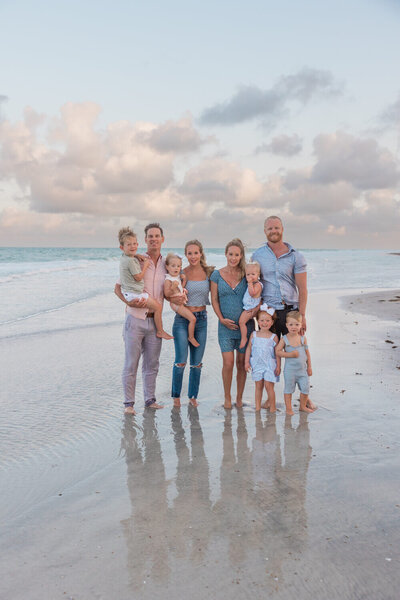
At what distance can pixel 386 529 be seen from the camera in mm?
2965

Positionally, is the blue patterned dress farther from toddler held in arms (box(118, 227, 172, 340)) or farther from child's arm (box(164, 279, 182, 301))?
toddler held in arms (box(118, 227, 172, 340))

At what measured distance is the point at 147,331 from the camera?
18.0ft

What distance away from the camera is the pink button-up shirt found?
5.40 meters

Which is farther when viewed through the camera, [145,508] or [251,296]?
[251,296]

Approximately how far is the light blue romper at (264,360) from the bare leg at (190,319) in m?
Result: 0.70

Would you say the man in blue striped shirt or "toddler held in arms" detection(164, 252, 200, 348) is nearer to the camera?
the man in blue striped shirt

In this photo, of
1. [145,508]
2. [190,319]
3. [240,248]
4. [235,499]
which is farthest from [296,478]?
[240,248]

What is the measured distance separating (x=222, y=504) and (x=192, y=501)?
22 centimetres

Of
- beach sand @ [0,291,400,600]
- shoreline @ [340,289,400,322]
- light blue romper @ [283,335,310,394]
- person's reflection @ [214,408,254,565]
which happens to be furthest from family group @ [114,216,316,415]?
shoreline @ [340,289,400,322]

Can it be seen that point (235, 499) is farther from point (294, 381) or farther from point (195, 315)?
point (195, 315)

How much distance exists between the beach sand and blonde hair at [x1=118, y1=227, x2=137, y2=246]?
1.97m

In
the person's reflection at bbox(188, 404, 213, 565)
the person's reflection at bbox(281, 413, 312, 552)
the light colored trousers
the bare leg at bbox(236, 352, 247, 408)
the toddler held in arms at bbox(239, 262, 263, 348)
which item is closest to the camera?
the person's reflection at bbox(188, 404, 213, 565)

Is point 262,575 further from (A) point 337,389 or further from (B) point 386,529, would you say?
(A) point 337,389

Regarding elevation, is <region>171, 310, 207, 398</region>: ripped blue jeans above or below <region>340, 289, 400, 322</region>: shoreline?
above
